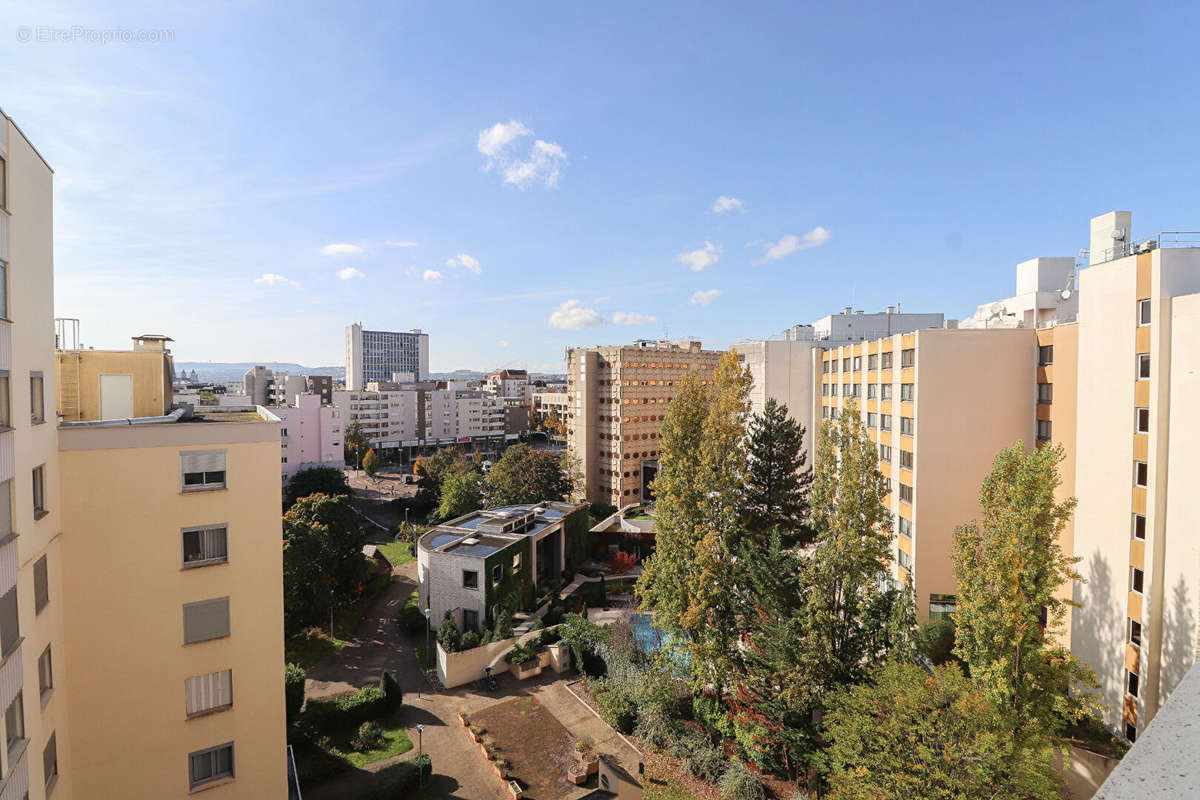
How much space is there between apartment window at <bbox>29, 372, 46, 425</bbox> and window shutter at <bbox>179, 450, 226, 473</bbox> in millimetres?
2821

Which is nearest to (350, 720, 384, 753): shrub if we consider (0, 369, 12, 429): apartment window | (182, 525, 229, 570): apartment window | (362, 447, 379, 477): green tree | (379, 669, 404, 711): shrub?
(379, 669, 404, 711): shrub

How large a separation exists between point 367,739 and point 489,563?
1146 centimetres

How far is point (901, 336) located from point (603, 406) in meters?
43.4

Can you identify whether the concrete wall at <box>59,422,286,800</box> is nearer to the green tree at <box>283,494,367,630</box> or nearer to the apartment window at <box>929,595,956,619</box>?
the green tree at <box>283,494,367,630</box>

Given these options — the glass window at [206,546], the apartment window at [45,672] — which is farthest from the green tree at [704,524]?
the apartment window at [45,672]

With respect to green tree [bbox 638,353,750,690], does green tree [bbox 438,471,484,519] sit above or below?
below

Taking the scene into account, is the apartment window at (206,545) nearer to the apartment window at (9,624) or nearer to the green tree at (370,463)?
the apartment window at (9,624)

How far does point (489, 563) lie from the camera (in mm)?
35156

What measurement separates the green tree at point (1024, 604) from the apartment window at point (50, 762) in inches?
927

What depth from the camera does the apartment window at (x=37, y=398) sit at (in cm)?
1241

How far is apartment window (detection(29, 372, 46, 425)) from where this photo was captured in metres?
12.4

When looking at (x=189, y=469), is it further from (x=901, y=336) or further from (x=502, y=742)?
Result: (x=901, y=336)

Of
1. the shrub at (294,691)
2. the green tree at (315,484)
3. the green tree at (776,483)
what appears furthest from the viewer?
the green tree at (315,484)

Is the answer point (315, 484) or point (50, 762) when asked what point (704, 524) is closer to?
point (50, 762)
